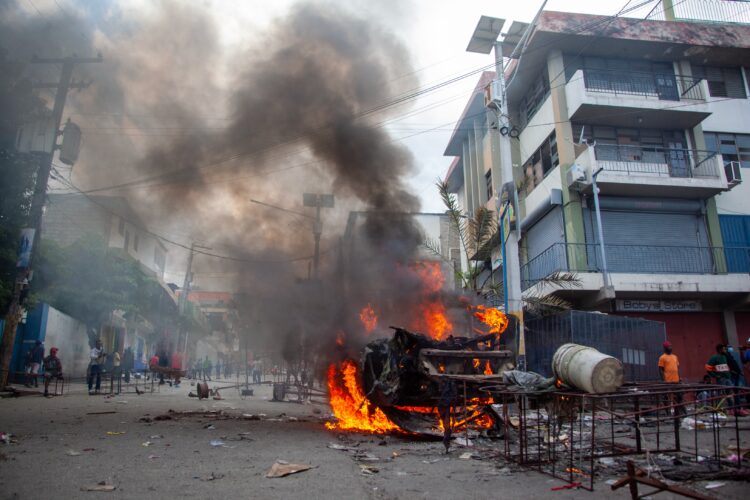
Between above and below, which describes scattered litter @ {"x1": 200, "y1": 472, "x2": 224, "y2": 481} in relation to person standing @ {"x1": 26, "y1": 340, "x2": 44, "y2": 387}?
below

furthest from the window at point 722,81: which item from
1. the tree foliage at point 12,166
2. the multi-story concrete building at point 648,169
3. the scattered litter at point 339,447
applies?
the tree foliage at point 12,166

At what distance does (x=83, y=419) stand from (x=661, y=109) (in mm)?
18842

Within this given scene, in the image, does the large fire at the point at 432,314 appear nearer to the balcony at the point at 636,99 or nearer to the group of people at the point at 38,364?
the balcony at the point at 636,99

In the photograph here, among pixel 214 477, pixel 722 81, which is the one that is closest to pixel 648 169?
pixel 722 81

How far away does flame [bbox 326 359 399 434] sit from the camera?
27.0 feet

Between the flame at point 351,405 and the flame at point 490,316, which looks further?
the flame at point 490,316

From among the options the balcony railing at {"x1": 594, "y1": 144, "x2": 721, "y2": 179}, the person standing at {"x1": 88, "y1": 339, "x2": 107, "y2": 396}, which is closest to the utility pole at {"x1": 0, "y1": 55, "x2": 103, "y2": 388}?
the person standing at {"x1": 88, "y1": 339, "x2": 107, "y2": 396}

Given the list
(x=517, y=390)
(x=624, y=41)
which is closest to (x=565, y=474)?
(x=517, y=390)

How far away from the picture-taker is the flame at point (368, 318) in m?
10.6

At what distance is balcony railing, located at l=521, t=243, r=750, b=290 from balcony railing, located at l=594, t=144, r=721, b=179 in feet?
8.52

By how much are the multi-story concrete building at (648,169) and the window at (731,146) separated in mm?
37

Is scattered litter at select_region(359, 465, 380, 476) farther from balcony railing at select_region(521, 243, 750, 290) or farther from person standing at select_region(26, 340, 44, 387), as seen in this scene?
person standing at select_region(26, 340, 44, 387)

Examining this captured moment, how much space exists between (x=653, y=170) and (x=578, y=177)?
10.3 feet

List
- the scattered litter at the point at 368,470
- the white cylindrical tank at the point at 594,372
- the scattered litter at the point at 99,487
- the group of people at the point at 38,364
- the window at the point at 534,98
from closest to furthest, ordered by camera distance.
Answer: the scattered litter at the point at 99,487 → the white cylindrical tank at the point at 594,372 → the scattered litter at the point at 368,470 → the group of people at the point at 38,364 → the window at the point at 534,98
